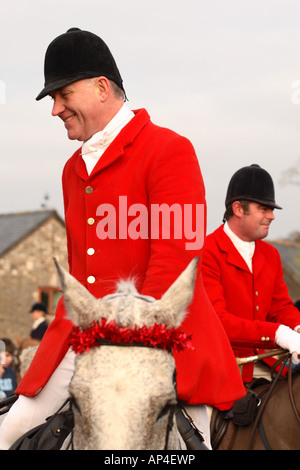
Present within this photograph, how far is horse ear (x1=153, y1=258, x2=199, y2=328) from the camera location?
3.39 metres

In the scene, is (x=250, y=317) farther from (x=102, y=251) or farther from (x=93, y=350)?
(x=93, y=350)

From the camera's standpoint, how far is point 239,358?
7254 millimetres

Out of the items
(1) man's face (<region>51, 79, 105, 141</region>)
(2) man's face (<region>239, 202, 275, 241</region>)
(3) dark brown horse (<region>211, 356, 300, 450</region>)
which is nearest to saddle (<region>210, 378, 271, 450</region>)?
(3) dark brown horse (<region>211, 356, 300, 450</region>)

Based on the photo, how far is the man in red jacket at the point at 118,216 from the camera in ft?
13.4

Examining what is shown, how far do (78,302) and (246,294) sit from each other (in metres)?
4.21

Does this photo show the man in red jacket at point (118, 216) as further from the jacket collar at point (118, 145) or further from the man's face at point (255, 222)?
the man's face at point (255, 222)

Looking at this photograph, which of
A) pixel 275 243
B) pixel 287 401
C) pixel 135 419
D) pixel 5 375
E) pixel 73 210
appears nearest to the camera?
pixel 135 419

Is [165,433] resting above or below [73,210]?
below

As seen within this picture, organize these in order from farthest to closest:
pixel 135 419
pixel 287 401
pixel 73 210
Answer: pixel 287 401
pixel 73 210
pixel 135 419

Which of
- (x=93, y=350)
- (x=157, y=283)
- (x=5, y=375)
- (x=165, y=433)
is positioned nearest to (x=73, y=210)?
(x=157, y=283)

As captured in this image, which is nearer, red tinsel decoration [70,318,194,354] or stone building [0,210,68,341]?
red tinsel decoration [70,318,194,354]

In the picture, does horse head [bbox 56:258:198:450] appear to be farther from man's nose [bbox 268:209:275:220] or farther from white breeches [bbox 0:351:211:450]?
man's nose [bbox 268:209:275:220]

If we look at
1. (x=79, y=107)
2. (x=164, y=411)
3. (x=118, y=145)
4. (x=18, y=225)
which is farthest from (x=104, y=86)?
(x=18, y=225)
